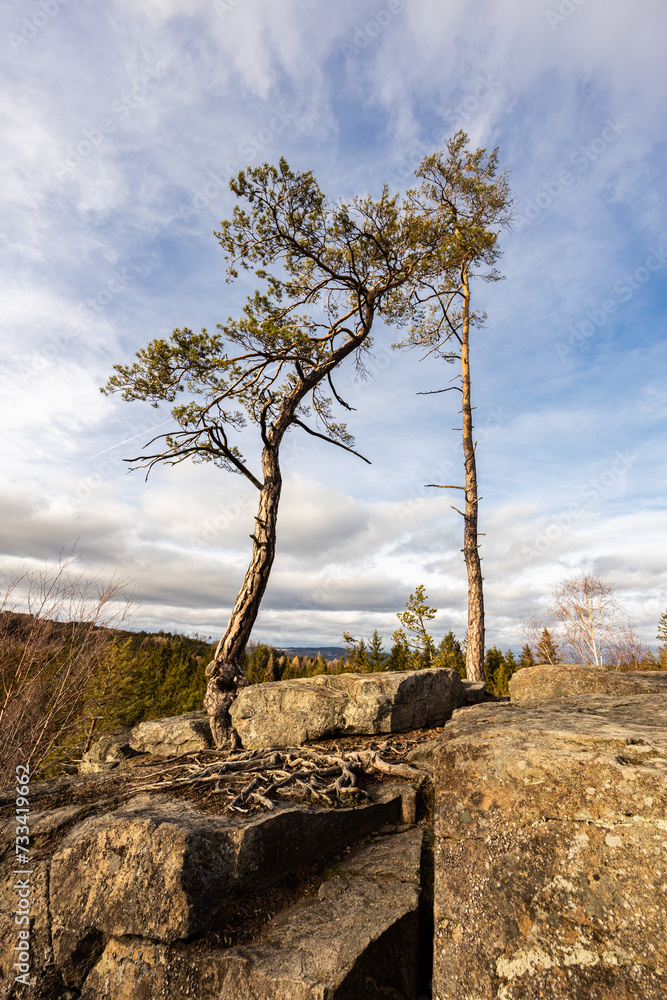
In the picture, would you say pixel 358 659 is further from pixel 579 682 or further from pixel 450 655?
pixel 579 682

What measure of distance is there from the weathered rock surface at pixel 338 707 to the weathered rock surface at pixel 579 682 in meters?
1.54

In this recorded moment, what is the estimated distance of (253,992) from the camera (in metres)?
2.77

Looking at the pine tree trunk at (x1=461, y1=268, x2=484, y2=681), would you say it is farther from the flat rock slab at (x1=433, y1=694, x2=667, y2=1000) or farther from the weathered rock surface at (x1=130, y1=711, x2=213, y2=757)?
the flat rock slab at (x1=433, y1=694, x2=667, y2=1000)

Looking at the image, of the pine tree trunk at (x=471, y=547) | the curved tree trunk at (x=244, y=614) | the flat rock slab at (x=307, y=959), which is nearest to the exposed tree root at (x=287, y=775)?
the flat rock slab at (x=307, y=959)

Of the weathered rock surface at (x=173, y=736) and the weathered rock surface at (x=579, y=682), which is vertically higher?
the weathered rock surface at (x=579, y=682)

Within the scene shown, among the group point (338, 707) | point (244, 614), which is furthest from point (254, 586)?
point (338, 707)

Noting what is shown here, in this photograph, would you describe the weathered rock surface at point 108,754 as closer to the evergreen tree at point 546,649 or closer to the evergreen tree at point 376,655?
the evergreen tree at point 376,655

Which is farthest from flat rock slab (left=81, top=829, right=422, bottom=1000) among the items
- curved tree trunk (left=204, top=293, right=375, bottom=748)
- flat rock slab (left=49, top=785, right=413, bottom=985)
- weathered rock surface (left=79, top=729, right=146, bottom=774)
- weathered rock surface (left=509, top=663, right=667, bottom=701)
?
weathered rock surface (left=79, top=729, right=146, bottom=774)

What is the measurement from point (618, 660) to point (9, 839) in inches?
1454

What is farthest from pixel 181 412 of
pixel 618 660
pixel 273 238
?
pixel 618 660

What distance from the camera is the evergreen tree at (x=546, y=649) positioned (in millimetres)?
25223

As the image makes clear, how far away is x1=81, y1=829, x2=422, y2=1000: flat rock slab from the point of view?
2.75m

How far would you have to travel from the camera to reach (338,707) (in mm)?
6832

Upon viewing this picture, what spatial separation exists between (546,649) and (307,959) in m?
27.6
